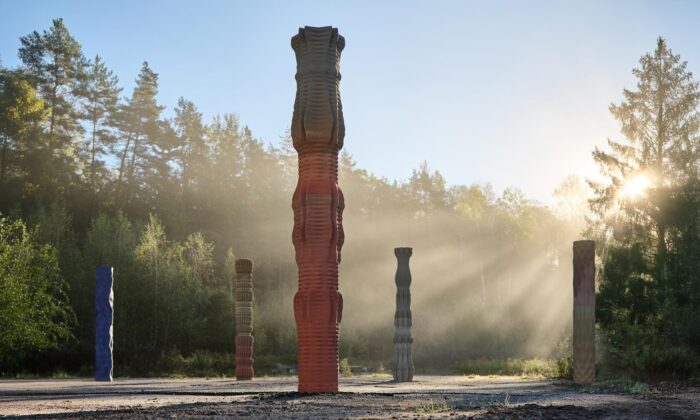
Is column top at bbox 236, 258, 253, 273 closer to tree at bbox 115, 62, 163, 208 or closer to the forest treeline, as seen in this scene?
the forest treeline

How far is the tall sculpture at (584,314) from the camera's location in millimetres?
18922

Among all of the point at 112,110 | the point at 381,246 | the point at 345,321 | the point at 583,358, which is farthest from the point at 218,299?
the point at 583,358

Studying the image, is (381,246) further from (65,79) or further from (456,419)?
(456,419)

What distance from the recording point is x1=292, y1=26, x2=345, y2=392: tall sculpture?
15.3 m

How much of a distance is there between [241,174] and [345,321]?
77.7ft

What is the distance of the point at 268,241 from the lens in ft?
190

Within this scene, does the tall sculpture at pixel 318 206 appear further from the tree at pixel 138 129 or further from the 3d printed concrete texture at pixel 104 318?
the tree at pixel 138 129

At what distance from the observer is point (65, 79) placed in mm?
55688

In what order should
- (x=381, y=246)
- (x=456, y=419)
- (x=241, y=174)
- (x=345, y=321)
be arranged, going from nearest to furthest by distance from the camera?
(x=456, y=419)
(x=345, y=321)
(x=381, y=246)
(x=241, y=174)

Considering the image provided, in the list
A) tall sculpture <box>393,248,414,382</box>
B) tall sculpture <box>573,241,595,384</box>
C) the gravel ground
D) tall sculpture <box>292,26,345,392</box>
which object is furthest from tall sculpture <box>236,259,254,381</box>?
tall sculpture <box>573,241,595,384</box>

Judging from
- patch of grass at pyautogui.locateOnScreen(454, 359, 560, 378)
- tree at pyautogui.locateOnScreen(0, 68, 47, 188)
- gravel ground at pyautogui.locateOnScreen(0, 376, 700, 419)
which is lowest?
patch of grass at pyautogui.locateOnScreen(454, 359, 560, 378)

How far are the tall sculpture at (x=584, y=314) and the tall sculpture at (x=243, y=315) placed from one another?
9461mm

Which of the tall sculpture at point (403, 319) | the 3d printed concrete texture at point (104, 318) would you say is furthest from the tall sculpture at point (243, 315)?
the tall sculpture at point (403, 319)

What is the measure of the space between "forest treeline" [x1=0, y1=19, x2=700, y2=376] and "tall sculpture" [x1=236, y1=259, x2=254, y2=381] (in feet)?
35.1
